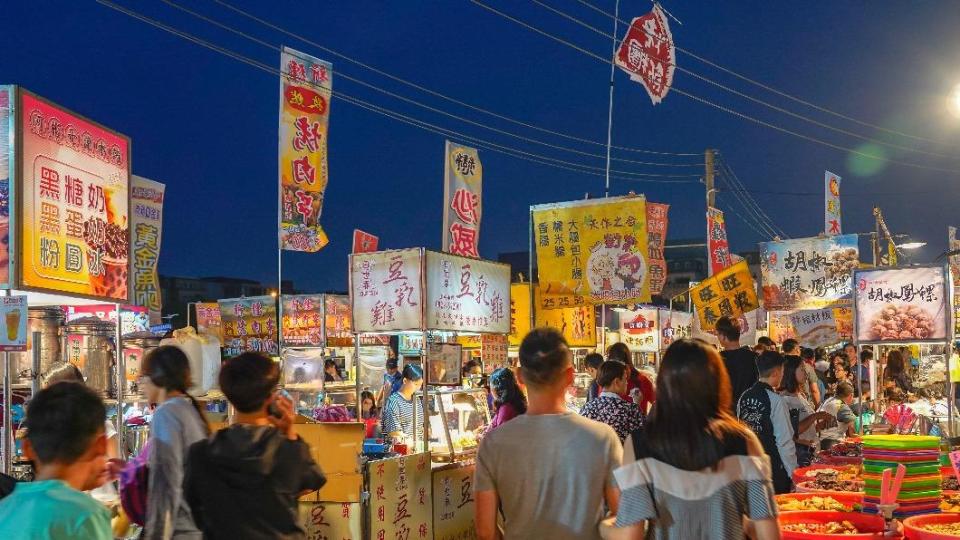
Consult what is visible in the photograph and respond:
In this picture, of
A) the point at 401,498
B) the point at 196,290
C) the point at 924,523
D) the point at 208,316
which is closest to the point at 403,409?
the point at 401,498

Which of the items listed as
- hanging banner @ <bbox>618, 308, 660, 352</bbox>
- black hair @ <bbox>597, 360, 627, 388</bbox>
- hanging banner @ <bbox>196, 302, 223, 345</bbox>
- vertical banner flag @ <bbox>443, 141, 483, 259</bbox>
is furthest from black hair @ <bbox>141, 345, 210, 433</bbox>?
hanging banner @ <bbox>196, 302, 223, 345</bbox>

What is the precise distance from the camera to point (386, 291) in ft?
31.6

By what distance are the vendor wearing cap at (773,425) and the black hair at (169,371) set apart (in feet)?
13.3

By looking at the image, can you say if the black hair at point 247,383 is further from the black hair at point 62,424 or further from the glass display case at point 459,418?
the glass display case at point 459,418

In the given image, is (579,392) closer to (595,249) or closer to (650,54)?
(595,249)

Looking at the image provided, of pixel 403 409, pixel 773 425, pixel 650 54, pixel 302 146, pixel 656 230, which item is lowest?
pixel 403 409

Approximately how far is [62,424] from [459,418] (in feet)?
21.5

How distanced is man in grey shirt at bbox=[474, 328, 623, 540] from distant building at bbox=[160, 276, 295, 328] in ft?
167

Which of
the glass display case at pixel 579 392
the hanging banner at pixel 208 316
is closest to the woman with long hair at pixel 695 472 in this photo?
the glass display case at pixel 579 392

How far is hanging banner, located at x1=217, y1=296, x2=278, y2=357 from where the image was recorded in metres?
21.3

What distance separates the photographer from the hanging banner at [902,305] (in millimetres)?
10102

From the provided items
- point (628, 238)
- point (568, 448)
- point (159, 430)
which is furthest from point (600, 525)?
point (628, 238)

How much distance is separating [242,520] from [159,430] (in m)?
0.88

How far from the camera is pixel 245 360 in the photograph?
3990 mm
